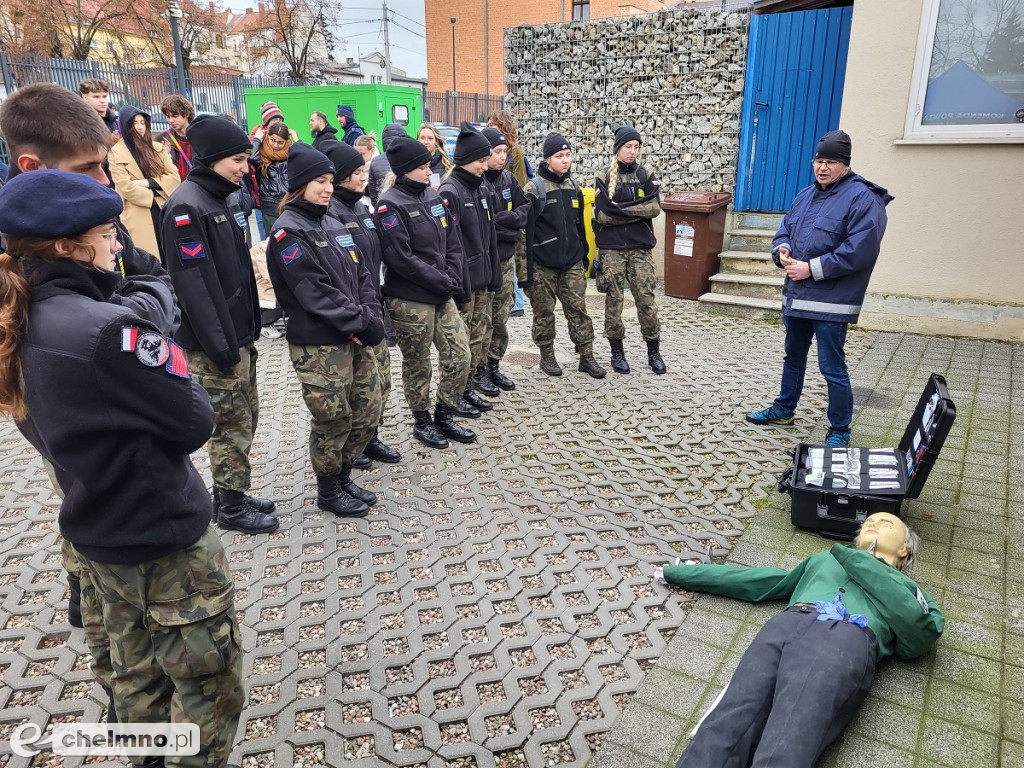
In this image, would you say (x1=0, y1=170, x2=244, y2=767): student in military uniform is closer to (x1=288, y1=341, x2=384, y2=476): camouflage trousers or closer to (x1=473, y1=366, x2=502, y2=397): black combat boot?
(x1=288, y1=341, x2=384, y2=476): camouflage trousers

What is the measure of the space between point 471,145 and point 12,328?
410 centimetres

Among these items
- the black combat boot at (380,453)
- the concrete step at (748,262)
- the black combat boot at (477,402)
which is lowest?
the black combat boot at (380,453)

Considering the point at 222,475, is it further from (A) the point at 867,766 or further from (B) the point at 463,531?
(A) the point at 867,766

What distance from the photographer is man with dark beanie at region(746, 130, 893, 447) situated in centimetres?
473

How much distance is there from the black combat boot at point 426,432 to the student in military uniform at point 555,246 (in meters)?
1.76

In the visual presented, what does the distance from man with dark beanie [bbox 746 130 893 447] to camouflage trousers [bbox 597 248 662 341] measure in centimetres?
160

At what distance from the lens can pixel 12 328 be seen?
1.78 meters

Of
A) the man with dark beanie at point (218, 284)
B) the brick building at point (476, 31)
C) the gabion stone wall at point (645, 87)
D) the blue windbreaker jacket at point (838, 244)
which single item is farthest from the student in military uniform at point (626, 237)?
the brick building at point (476, 31)

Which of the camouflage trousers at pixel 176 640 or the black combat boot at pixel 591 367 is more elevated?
the camouflage trousers at pixel 176 640

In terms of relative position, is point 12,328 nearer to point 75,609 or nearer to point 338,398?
point 75,609

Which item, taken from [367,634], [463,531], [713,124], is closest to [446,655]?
[367,634]

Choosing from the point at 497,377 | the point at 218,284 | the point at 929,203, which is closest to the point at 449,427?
the point at 497,377

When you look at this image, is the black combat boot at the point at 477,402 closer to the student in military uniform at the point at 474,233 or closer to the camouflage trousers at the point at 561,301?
the student in military uniform at the point at 474,233

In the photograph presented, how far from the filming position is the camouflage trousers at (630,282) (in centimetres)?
660
